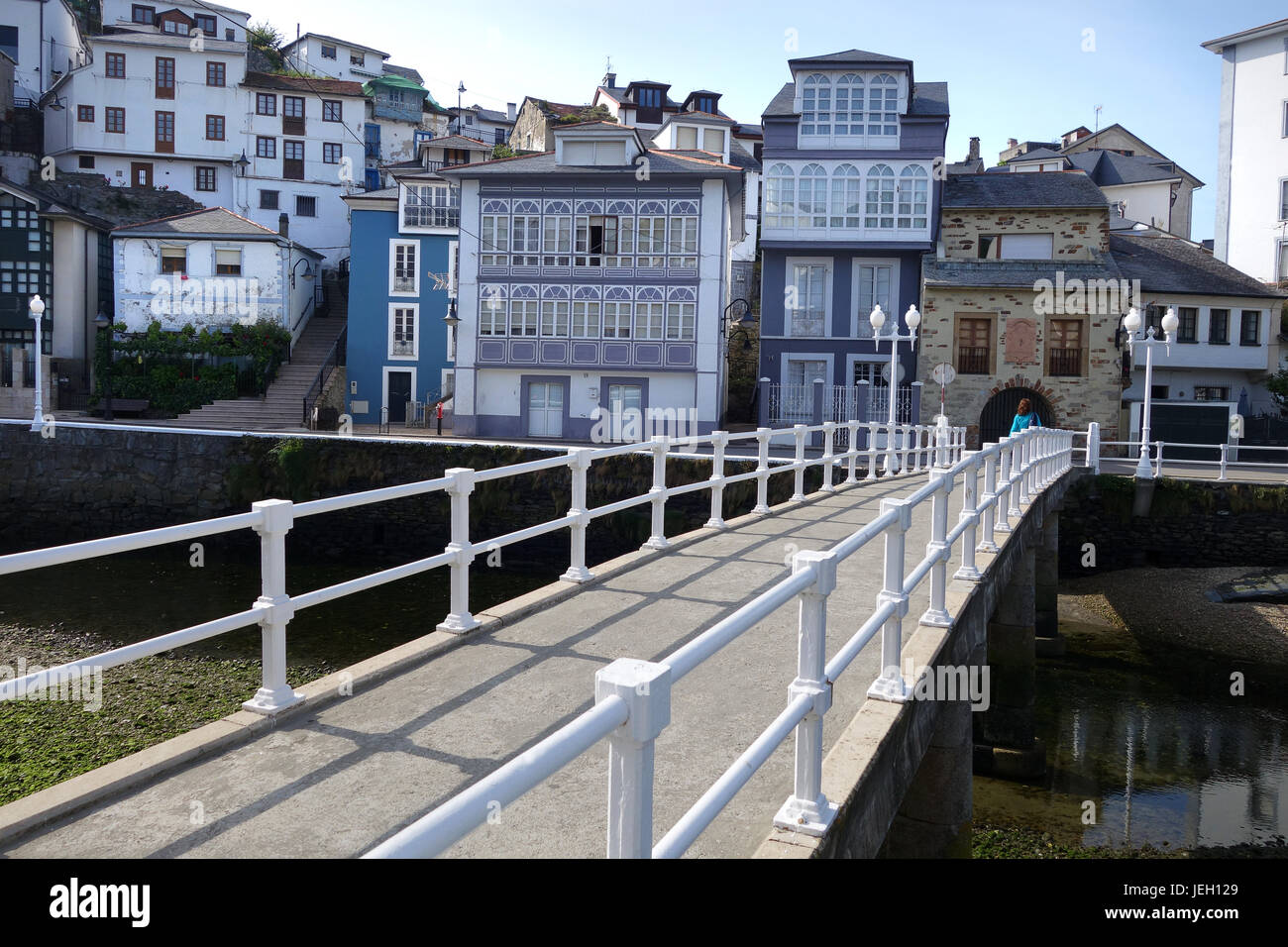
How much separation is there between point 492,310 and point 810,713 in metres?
33.3

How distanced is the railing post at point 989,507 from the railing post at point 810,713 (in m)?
6.42

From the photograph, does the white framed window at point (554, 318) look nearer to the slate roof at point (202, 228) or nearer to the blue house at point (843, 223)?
the blue house at point (843, 223)

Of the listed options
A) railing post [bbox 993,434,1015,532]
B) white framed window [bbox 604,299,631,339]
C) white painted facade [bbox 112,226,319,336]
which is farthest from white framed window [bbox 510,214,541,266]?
railing post [bbox 993,434,1015,532]

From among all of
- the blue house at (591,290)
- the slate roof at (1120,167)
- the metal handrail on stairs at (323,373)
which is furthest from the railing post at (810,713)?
the slate roof at (1120,167)

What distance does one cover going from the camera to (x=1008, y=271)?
35.2m

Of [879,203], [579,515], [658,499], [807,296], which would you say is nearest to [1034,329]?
[879,203]

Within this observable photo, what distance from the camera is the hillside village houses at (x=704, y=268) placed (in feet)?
115

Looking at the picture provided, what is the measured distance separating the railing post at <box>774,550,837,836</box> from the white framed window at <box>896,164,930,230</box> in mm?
34156

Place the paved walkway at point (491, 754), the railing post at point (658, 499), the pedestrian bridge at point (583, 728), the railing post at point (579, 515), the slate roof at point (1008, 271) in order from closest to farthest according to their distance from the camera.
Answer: the pedestrian bridge at point (583, 728) → the paved walkway at point (491, 754) → the railing post at point (579, 515) → the railing post at point (658, 499) → the slate roof at point (1008, 271)

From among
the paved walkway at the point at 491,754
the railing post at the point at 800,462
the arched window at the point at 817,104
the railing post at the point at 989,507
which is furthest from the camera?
the arched window at the point at 817,104

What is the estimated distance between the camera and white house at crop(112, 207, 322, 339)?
134ft

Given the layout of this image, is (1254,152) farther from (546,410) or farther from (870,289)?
(546,410)
